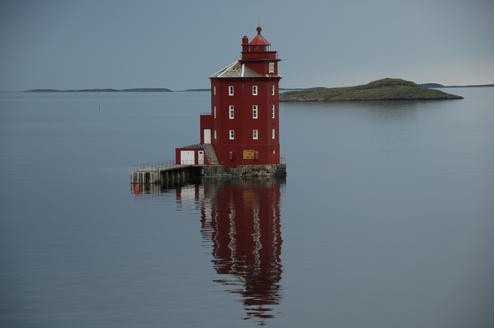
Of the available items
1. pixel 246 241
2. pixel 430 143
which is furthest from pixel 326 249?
pixel 430 143

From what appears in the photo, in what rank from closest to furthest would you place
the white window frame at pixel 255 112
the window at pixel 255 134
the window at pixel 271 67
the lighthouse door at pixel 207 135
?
the white window frame at pixel 255 112 → the window at pixel 255 134 → the window at pixel 271 67 → the lighthouse door at pixel 207 135

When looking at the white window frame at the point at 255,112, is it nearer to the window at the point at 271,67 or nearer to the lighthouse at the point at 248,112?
the lighthouse at the point at 248,112

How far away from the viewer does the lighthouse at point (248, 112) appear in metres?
78.9

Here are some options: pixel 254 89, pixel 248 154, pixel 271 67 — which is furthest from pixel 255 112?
pixel 271 67

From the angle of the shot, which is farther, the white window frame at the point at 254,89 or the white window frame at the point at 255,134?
the white window frame at the point at 255,134

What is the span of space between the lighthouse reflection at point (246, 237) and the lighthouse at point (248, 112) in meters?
2.14

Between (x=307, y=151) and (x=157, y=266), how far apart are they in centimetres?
6912

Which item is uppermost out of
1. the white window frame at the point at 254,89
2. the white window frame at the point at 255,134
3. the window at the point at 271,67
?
the window at the point at 271,67

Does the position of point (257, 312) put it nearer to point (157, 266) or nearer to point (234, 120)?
point (157, 266)

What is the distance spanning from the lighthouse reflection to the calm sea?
119mm

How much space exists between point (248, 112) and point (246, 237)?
22201 millimetres

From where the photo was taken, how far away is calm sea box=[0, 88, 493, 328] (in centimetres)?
4397

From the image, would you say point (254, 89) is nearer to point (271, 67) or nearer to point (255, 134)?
point (271, 67)

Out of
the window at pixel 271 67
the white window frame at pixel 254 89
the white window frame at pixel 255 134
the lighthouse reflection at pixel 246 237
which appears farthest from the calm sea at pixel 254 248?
the window at pixel 271 67
